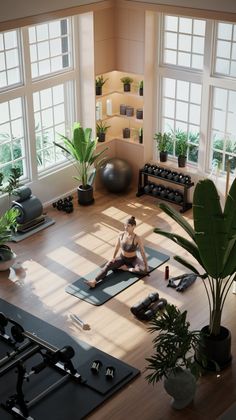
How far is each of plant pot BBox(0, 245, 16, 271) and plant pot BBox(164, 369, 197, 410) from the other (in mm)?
3735

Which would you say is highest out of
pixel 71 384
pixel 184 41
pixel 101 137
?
pixel 184 41

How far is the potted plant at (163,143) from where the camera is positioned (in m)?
12.5

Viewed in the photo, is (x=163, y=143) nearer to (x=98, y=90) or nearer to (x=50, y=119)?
(x=98, y=90)

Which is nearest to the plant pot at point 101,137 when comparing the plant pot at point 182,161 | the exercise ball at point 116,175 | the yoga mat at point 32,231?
the exercise ball at point 116,175

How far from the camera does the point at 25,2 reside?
388 inches

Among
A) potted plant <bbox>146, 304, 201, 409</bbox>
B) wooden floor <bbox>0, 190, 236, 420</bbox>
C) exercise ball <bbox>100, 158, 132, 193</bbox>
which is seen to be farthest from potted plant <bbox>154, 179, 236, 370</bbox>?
exercise ball <bbox>100, 158, 132, 193</bbox>

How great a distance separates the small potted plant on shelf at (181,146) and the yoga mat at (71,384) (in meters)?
4.64

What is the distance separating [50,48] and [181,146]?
9.49 feet

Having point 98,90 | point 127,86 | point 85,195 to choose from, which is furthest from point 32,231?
point 127,86

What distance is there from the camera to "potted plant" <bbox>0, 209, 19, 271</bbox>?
1029 centimetres

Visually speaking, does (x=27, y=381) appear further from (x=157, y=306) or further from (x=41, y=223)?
(x=41, y=223)

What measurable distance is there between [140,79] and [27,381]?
6573mm

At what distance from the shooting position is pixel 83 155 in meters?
12.1

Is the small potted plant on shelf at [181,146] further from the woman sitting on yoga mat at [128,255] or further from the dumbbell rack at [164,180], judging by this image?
the woman sitting on yoga mat at [128,255]
